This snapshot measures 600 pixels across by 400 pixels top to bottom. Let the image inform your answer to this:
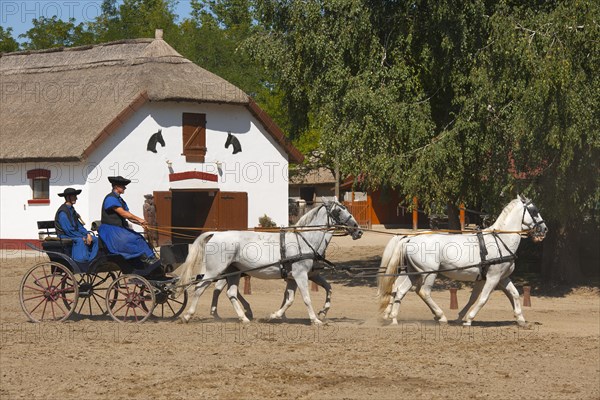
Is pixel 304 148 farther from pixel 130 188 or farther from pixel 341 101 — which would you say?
pixel 341 101

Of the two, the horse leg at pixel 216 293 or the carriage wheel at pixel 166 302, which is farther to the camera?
the horse leg at pixel 216 293

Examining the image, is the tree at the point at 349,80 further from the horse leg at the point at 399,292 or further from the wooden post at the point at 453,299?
the horse leg at the point at 399,292

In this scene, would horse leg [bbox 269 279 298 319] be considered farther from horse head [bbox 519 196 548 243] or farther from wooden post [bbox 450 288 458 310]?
wooden post [bbox 450 288 458 310]

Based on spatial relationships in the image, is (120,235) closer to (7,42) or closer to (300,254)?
(300,254)

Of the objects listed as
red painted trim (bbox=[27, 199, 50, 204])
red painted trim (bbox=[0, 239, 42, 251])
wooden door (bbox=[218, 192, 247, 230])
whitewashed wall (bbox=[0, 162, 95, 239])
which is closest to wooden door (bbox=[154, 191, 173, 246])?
wooden door (bbox=[218, 192, 247, 230])

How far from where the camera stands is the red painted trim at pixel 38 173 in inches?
1294

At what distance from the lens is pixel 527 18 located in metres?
22.0

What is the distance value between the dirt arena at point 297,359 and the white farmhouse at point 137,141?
606 inches

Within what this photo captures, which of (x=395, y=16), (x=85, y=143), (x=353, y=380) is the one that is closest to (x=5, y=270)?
(x=85, y=143)

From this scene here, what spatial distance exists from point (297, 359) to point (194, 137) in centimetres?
2363

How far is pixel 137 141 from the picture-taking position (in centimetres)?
3384

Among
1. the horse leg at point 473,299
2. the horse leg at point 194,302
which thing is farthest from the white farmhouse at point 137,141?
the horse leg at point 473,299

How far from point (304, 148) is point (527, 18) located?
109 ft

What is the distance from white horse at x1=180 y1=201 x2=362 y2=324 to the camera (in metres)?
15.9
